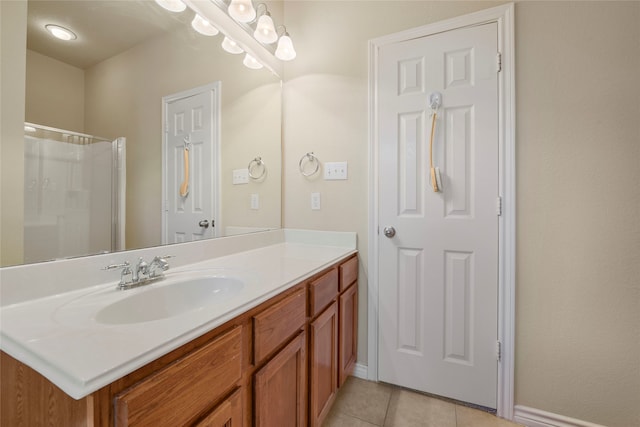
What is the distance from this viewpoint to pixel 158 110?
1120mm

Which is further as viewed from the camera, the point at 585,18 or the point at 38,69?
the point at 585,18

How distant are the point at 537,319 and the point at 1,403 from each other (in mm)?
1942

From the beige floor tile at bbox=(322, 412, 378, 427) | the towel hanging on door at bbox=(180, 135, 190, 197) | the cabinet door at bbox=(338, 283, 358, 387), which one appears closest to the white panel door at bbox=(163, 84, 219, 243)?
the towel hanging on door at bbox=(180, 135, 190, 197)

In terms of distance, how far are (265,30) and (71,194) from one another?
133 centimetres

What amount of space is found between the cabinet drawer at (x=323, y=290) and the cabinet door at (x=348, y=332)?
5.4 inches

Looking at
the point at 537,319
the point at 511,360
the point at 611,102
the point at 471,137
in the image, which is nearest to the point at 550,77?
the point at 611,102

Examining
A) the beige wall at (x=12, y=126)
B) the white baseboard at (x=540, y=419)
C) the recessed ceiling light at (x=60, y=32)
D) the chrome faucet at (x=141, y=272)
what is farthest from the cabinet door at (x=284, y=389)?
the recessed ceiling light at (x=60, y=32)

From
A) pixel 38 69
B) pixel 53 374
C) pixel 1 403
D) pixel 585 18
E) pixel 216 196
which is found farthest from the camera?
pixel 216 196

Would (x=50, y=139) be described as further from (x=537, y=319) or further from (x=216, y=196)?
(x=537, y=319)

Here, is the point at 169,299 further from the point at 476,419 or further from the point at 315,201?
the point at 476,419

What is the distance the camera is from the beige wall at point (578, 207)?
1.17 m

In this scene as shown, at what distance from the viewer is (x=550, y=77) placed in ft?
4.16

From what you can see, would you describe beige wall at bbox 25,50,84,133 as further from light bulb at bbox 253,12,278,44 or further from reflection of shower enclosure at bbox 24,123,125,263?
light bulb at bbox 253,12,278,44

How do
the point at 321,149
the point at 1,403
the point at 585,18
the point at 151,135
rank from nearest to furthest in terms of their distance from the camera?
the point at 1,403 → the point at 151,135 → the point at 585,18 → the point at 321,149
